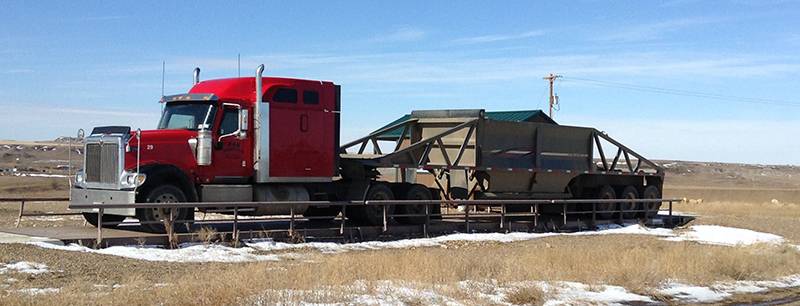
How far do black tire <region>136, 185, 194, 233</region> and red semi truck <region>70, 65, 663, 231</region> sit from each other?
0.02 metres

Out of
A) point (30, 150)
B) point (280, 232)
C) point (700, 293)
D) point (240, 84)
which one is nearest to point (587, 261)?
point (700, 293)

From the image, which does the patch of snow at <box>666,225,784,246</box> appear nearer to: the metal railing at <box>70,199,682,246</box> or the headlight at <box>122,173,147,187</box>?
the metal railing at <box>70,199,682,246</box>

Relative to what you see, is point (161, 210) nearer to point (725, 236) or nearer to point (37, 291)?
point (37, 291)

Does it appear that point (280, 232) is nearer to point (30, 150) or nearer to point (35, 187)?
point (35, 187)

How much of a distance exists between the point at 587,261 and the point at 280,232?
6091 mm

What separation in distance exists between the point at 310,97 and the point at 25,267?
8282 millimetres

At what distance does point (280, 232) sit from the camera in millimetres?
17953

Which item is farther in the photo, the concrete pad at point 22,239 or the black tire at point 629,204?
the black tire at point 629,204

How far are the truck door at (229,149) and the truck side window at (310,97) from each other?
1.67m

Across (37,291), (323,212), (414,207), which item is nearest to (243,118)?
(323,212)

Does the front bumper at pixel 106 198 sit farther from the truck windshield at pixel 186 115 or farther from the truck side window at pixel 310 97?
the truck side window at pixel 310 97

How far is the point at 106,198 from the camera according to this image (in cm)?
1727

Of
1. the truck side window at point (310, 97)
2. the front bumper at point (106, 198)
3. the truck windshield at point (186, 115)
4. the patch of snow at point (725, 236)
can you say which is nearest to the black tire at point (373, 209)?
the truck side window at point (310, 97)

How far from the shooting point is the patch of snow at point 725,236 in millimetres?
22544
